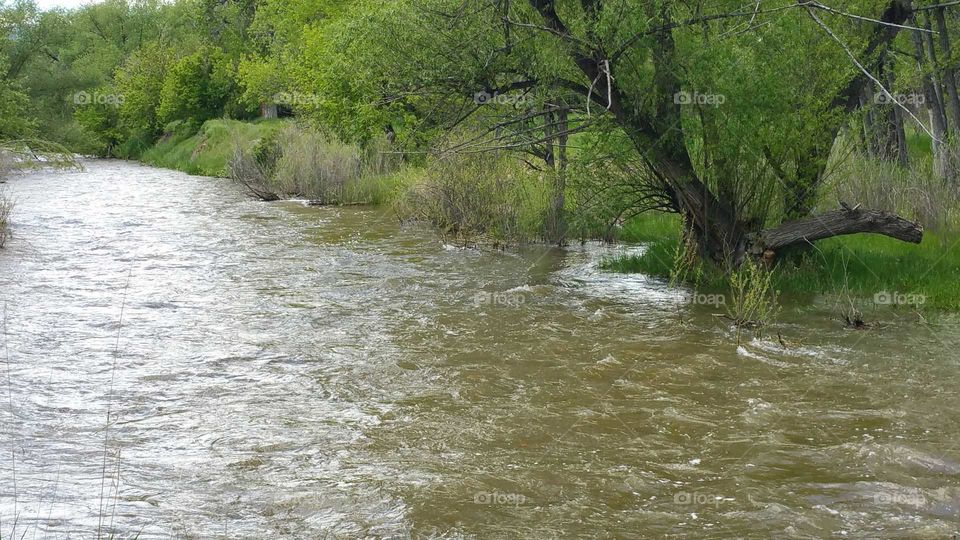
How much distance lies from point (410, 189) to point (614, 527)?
48.1 feet

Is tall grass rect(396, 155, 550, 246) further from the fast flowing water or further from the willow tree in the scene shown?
the willow tree

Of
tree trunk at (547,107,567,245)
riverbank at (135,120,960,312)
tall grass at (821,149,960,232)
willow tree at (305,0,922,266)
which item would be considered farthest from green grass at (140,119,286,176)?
tall grass at (821,149,960,232)

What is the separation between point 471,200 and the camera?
59.3ft

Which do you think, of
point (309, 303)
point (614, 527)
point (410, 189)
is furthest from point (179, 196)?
point (614, 527)

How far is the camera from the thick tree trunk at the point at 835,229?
36.6ft

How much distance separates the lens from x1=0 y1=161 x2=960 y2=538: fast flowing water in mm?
6293

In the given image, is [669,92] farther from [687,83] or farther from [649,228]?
[649,228]

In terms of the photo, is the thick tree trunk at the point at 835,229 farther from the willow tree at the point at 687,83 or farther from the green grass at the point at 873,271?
the green grass at the point at 873,271

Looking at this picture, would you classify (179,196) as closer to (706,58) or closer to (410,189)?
(410,189)

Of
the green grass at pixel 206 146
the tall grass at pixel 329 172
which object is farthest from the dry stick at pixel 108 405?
the green grass at pixel 206 146

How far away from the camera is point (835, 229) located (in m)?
11.6

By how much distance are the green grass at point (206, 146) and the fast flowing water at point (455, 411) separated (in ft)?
71.7

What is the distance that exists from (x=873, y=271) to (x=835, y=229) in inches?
49.2

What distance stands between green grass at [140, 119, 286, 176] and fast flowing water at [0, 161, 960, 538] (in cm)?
2185
